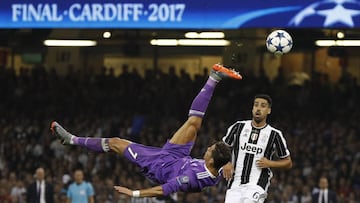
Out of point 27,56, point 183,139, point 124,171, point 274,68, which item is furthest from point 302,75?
point 183,139

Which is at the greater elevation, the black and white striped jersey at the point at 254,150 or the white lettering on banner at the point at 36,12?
the white lettering on banner at the point at 36,12

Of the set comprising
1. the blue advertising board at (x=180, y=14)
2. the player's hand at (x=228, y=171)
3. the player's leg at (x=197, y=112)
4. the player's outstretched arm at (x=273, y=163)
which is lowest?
the player's hand at (x=228, y=171)

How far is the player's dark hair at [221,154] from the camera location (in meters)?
11.6

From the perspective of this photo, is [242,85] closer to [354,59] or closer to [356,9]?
[354,59]

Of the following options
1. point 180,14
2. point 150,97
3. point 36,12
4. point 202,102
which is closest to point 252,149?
→ point 202,102

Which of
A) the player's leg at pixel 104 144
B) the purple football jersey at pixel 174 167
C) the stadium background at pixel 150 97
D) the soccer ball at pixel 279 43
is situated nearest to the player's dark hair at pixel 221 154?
the purple football jersey at pixel 174 167

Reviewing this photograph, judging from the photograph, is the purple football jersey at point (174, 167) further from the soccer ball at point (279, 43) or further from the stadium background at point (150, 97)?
the stadium background at point (150, 97)

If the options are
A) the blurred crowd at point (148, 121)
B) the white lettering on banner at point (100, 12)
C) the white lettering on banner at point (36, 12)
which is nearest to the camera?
the white lettering on banner at point (100, 12)

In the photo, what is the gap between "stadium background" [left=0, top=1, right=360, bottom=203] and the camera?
2270 cm

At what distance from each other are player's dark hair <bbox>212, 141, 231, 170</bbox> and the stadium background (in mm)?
9662

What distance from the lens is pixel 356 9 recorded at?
63.0 ft

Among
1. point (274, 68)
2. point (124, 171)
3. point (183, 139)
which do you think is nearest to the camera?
point (183, 139)

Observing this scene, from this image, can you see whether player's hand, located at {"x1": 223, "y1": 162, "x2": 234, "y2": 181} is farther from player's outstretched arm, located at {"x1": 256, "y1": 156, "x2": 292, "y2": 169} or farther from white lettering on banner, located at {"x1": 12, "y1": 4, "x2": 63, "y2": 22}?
white lettering on banner, located at {"x1": 12, "y1": 4, "x2": 63, "y2": 22}

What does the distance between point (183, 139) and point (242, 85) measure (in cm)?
1308
